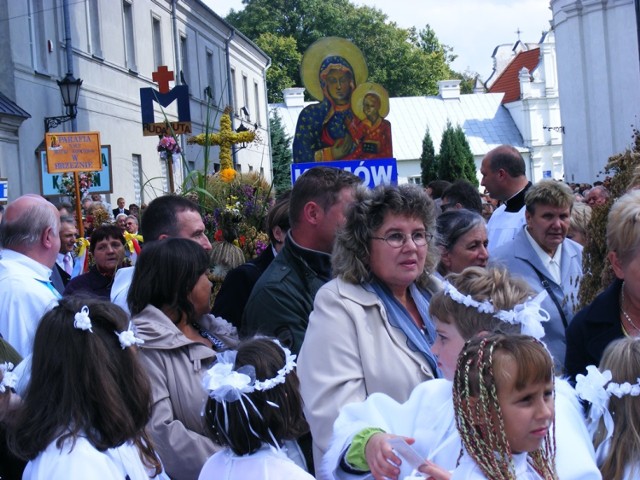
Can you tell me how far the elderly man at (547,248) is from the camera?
229 inches

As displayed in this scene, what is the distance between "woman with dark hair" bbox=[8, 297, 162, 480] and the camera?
3131 millimetres

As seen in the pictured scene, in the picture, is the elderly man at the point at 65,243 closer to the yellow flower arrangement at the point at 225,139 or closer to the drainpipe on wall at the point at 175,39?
the yellow flower arrangement at the point at 225,139

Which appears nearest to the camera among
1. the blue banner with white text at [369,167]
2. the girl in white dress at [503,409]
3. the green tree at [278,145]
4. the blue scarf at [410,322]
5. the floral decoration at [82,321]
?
the girl in white dress at [503,409]

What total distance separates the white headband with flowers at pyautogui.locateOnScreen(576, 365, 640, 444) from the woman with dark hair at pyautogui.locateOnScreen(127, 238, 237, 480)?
1.54 m

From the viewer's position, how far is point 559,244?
20.1 ft

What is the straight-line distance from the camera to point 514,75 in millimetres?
72062

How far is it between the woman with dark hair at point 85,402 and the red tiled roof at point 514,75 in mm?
66981

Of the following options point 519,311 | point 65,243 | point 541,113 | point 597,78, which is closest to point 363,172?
point 65,243

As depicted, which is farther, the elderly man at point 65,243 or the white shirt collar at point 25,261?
the elderly man at point 65,243

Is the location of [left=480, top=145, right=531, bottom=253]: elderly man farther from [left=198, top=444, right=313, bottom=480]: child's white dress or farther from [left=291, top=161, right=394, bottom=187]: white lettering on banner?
[left=198, top=444, right=313, bottom=480]: child's white dress

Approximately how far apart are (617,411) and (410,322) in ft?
3.28

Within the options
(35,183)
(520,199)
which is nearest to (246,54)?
(35,183)

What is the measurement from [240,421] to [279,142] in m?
51.4

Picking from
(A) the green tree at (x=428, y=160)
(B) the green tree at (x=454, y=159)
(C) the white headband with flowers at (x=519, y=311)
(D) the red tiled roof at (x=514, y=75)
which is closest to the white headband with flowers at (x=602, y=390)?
(C) the white headband with flowers at (x=519, y=311)
